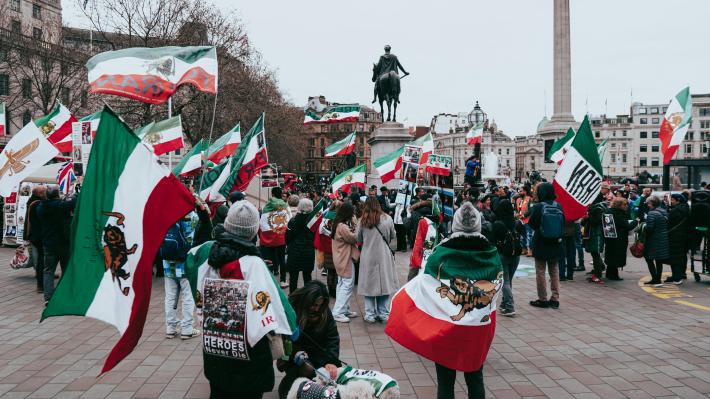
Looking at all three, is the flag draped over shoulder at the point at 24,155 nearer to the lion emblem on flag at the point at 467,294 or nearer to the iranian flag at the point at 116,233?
the iranian flag at the point at 116,233

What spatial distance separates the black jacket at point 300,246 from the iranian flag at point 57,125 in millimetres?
7718

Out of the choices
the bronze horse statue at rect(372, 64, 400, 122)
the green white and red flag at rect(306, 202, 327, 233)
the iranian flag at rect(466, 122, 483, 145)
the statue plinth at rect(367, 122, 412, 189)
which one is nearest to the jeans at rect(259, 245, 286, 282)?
the green white and red flag at rect(306, 202, 327, 233)

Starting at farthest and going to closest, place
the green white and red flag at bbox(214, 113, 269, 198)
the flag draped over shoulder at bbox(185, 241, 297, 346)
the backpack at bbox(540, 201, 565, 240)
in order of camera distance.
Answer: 1. the backpack at bbox(540, 201, 565, 240)
2. the green white and red flag at bbox(214, 113, 269, 198)
3. the flag draped over shoulder at bbox(185, 241, 297, 346)

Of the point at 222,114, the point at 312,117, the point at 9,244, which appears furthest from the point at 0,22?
the point at 9,244

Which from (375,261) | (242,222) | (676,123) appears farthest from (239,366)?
(676,123)

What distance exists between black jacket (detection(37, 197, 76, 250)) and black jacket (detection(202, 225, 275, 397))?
7.02 m

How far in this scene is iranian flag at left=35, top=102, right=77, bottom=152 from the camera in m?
13.2

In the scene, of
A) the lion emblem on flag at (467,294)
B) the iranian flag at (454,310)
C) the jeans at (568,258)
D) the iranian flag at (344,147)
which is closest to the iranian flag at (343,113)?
the iranian flag at (344,147)

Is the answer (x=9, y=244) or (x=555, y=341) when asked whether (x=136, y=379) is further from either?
(x=9, y=244)

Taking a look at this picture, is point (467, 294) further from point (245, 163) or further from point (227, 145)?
point (227, 145)

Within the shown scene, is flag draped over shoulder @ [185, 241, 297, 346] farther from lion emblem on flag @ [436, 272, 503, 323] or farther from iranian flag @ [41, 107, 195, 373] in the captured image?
lion emblem on flag @ [436, 272, 503, 323]

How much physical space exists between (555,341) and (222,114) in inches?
1155

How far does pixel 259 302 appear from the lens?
11.1ft

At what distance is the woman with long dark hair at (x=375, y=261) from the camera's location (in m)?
7.83
